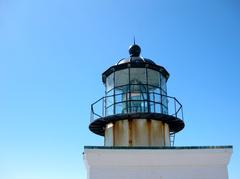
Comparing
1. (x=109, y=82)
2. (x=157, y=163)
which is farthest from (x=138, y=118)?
(x=157, y=163)

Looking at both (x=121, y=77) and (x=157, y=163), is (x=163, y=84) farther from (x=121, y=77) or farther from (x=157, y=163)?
(x=157, y=163)

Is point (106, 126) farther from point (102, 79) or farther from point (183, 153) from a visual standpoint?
point (183, 153)

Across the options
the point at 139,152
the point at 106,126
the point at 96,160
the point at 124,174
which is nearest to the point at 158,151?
the point at 139,152

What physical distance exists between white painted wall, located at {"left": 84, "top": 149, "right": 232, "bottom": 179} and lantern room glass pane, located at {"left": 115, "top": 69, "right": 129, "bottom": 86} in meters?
3.29

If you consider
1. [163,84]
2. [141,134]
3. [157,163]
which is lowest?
[157,163]

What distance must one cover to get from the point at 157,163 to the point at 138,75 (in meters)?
3.60

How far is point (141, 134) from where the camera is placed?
934 cm

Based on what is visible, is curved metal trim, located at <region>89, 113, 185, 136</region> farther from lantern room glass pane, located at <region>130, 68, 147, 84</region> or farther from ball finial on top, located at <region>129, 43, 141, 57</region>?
ball finial on top, located at <region>129, 43, 141, 57</region>

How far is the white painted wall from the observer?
291 inches

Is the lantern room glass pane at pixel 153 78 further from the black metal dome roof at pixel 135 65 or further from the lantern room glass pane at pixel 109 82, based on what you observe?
the lantern room glass pane at pixel 109 82

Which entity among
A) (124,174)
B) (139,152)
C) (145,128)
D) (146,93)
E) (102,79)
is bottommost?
(124,174)

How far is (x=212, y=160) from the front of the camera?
24.8ft

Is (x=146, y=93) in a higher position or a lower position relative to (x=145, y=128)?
higher

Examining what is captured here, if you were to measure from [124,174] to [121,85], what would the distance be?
3.52 m
